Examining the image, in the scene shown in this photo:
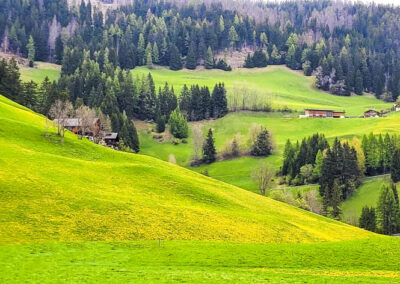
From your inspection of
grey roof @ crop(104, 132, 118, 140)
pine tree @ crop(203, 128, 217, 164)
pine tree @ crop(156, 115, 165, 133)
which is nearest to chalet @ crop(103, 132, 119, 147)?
grey roof @ crop(104, 132, 118, 140)

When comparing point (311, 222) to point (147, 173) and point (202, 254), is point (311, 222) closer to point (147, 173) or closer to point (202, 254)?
point (147, 173)

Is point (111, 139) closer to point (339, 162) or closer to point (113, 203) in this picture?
point (339, 162)

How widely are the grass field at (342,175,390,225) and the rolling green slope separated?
46410 mm

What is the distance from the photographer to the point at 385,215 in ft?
376

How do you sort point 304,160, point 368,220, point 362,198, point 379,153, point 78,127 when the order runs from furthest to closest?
point 304,160
point 379,153
point 362,198
point 78,127
point 368,220

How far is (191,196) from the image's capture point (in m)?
68.7

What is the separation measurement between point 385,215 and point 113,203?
78.1m

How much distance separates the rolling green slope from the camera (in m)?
50.6

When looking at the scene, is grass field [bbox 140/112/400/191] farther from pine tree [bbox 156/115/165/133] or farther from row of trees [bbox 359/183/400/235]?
row of trees [bbox 359/183/400/235]

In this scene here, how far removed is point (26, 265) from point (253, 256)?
64.5 feet

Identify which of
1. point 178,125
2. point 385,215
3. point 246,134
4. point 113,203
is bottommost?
point 385,215

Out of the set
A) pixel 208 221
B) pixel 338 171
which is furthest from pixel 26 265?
pixel 338 171

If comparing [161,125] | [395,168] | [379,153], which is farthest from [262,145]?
[395,168]

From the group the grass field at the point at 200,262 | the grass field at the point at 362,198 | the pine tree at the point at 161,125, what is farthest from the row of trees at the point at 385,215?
the pine tree at the point at 161,125
